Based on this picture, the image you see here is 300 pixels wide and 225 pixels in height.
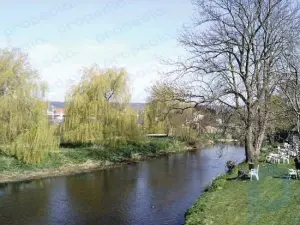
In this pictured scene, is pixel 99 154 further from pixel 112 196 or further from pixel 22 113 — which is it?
pixel 112 196

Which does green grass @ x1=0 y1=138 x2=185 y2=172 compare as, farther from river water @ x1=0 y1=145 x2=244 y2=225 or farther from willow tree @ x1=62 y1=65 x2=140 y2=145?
river water @ x1=0 y1=145 x2=244 y2=225

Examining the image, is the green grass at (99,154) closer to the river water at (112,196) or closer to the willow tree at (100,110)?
the willow tree at (100,110)

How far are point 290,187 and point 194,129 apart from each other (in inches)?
1199

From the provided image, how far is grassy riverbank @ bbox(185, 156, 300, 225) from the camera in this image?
11547 millimetres

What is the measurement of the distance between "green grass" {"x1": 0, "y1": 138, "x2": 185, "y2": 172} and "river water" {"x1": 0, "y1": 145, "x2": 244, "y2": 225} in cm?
247

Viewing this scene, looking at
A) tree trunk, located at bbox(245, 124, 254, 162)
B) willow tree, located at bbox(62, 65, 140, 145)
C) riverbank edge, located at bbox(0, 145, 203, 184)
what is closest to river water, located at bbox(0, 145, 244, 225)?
riverbank edge, located at bbox(0, 145, 203, 184)

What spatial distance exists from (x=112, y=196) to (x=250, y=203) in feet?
29.8

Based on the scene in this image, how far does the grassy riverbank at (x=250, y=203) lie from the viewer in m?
11.5

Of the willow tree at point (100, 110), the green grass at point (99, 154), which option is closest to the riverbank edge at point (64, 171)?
the green grass at point (99, 154)

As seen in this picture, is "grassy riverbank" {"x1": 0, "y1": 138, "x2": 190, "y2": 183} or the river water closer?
the river water

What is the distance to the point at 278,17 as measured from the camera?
18.8 metres

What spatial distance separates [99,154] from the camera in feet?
106

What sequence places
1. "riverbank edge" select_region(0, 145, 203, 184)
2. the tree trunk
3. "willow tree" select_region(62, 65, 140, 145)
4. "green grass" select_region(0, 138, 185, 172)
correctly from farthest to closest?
"willow tree" select_region(62, 65, 140, 145) < "green grass" select_region(0, 138, 185, 172) < "riverbank edge" select_region(0, 145, 203, 184) < the tree trunk

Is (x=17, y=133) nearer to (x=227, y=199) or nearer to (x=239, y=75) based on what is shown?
(x=239, y=75)
